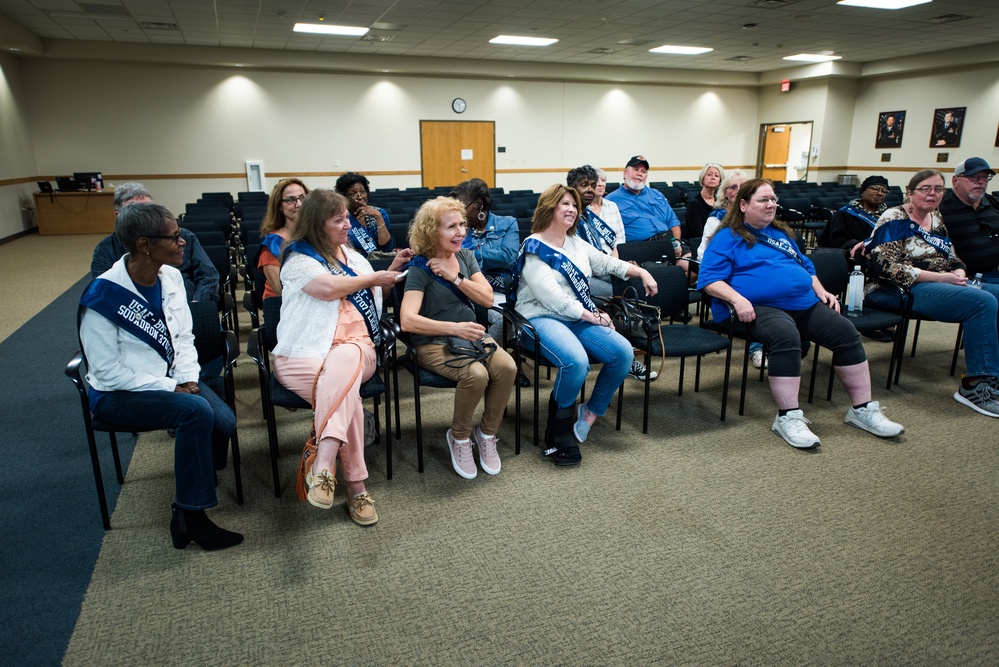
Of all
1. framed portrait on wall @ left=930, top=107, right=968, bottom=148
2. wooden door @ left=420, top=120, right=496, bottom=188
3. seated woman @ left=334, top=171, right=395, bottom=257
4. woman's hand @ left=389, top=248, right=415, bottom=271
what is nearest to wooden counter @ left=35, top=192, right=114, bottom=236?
wooden door @ left=420, top=120, right=496, bottom=188

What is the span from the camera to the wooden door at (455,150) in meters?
14.2

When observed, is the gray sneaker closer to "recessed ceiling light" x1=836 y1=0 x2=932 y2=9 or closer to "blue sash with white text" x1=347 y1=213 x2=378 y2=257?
"blue sash with white text" x1=347 y1=213 x2=378 y2=257

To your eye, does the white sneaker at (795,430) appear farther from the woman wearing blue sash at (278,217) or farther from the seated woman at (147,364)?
the woman wearing blue sash at (278,217)

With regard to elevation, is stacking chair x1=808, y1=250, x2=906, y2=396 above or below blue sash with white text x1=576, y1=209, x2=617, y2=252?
below

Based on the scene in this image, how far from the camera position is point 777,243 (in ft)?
11.4

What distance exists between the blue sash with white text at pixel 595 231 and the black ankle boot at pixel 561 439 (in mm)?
1521

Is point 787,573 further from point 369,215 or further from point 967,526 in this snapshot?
point 369,215

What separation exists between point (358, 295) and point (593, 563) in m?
1.48

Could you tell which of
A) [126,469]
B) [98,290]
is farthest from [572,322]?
[126,469]

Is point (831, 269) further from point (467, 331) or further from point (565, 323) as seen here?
point (467, 331)

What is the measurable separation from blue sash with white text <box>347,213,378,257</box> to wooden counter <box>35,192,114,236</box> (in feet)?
32.2

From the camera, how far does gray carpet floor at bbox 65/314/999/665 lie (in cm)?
188

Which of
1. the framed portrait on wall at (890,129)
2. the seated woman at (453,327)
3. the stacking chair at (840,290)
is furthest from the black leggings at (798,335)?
the framed portrait on wall at (890,129)

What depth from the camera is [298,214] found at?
2727mm
